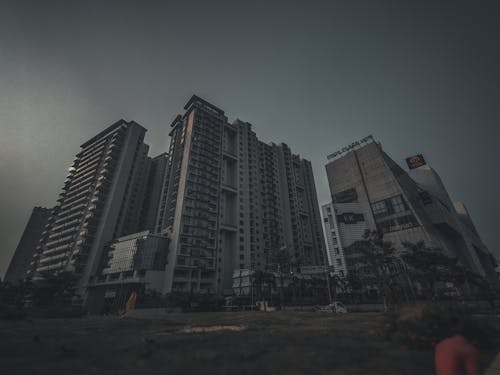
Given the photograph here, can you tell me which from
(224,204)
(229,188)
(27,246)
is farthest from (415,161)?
(27,246)

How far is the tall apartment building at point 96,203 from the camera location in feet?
287

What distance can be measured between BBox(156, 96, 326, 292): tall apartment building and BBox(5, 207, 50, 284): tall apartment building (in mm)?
124264

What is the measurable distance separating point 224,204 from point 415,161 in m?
97.2

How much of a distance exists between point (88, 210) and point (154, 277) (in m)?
50.8

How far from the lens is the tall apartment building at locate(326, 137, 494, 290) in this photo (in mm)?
79625

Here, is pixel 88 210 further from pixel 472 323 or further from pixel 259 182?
pixel 472 323

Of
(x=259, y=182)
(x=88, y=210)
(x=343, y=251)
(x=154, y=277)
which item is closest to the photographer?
(x=154, y=277)

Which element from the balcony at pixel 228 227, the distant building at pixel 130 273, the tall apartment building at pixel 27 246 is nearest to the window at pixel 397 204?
the balcony at pixel 228 227

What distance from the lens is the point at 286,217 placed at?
116 metres

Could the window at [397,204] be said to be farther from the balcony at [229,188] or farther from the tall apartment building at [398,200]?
the balcony at [229,188]

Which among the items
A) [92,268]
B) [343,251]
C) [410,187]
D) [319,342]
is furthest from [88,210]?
[410,187]

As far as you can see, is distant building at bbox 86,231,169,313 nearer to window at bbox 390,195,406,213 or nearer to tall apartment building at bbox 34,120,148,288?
tall apartment building at bbox 34,120,148,288

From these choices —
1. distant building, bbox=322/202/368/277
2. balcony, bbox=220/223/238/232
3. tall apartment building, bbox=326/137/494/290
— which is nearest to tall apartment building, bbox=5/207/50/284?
balcony, bbox=220/223/238/232

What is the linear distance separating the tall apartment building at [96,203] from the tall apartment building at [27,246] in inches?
2324
